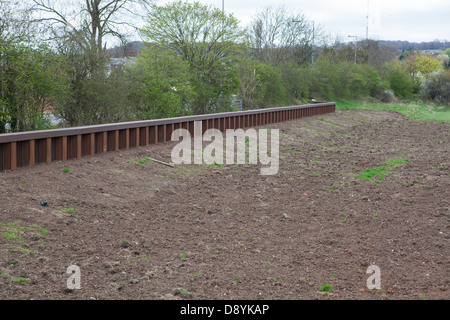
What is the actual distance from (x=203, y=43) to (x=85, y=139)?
13.3 m

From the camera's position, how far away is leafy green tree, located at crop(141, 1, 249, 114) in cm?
2266

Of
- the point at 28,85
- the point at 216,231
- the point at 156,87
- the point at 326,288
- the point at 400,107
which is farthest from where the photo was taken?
the point at 400,107

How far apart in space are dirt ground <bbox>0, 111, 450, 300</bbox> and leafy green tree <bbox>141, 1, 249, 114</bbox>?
1115 centimetres

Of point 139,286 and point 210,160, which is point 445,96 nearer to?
point 210,160

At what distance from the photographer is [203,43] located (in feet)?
75.8

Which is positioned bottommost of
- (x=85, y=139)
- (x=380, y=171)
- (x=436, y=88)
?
(x=380, y=171)

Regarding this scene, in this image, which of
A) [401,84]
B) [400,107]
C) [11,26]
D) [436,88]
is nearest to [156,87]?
[11,26]

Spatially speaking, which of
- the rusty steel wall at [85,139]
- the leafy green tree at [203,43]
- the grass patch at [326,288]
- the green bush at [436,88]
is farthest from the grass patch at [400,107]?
the grass patch at [326,288]

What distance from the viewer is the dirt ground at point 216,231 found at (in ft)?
18.4

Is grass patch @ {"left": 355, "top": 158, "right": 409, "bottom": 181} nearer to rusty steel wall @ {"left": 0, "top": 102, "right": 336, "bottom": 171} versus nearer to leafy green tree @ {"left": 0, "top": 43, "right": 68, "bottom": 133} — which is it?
rusty steel wall @ {"left": 0, "top": 102, "right": 336, "bottom": 171}

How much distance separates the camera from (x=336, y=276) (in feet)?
20.0

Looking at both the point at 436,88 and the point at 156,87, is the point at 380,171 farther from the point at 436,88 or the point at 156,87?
the point at 436,88
